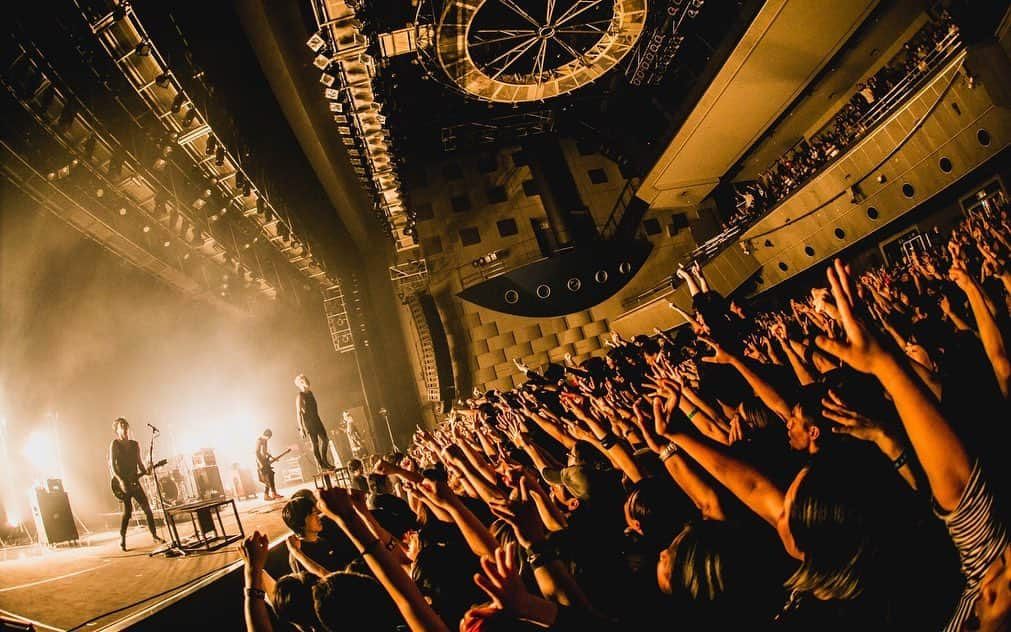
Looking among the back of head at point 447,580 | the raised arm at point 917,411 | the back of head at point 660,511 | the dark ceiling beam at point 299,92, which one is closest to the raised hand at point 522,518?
the back of head at point 660,511

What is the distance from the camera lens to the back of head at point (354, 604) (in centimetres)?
166

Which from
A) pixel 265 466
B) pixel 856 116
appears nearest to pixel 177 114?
pixel 265 466

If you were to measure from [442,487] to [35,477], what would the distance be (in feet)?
34.3

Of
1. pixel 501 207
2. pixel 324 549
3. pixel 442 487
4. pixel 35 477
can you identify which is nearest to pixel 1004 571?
pixel 442 487

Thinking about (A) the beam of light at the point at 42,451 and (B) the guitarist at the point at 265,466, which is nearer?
(A) the beam of light at the point at 42,451

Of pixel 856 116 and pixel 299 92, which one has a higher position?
pixel 299 92

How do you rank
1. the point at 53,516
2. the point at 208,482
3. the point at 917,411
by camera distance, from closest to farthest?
the point at 917,411
the point at 53,516
the point at 208,482

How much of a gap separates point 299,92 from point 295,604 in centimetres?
989

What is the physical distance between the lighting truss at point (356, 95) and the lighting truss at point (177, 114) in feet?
6.74

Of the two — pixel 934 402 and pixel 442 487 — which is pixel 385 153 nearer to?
pixel 442 487

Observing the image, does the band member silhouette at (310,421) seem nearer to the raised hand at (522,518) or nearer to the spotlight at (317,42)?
the spotlight at (317,42)

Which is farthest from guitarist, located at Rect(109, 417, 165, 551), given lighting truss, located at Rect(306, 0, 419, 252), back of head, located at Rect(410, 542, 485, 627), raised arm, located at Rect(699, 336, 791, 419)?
raised arm, located at Rect(699, 336, 791, 419)

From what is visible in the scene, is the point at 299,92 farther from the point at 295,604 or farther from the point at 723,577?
the point at 723,577

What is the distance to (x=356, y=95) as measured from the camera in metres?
7.71
